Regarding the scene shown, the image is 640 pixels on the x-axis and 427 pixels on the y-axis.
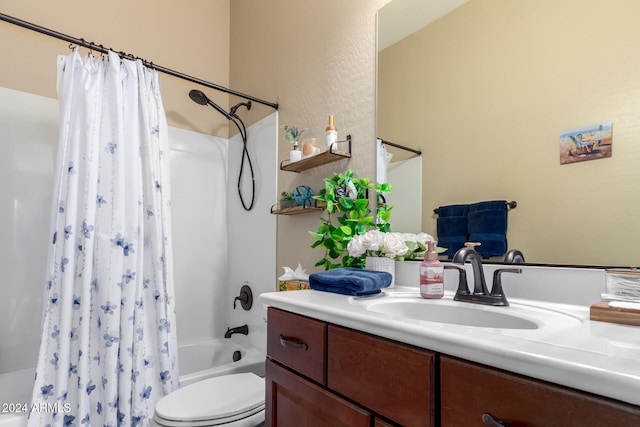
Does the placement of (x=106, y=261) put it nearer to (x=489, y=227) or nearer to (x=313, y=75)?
(x=313, y=75)

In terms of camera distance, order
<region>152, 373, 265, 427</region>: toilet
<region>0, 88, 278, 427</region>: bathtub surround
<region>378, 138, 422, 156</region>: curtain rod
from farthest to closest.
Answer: <region>0, 88, 278, 427</region>: bathtub surround, <region>378, 138, 422, 156</region>: curtain rod, <region>152, 373, 265, 427</region>: toilet

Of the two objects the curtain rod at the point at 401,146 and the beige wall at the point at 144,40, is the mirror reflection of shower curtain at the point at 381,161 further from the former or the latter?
the beige wall at the point at 144,40

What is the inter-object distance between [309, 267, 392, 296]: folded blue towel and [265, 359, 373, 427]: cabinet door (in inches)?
10.5

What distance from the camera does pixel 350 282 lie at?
100cm

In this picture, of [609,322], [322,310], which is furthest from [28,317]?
[609,322]

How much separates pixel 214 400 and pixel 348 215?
0.87 m

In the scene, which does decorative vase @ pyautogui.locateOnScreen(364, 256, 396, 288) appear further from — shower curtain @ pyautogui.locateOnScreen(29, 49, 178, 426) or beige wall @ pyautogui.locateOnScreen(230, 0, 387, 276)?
shower curtain @ pyautogui.locateOnScreen(29, 49, 178, 426)

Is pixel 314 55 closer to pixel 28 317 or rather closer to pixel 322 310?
pixel 322 310

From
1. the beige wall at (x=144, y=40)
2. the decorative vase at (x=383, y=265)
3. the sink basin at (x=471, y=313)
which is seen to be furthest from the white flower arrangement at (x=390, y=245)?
the beige wall at (x=144, y=40)

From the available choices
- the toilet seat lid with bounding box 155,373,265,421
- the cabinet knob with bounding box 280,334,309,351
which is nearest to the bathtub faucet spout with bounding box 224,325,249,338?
the toilet seat lid with bounding box 155,373,265,421

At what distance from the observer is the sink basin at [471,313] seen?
0.76m

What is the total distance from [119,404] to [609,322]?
1773mm

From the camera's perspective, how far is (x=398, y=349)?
653 millimetres

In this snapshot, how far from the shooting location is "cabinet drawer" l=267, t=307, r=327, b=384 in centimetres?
83
